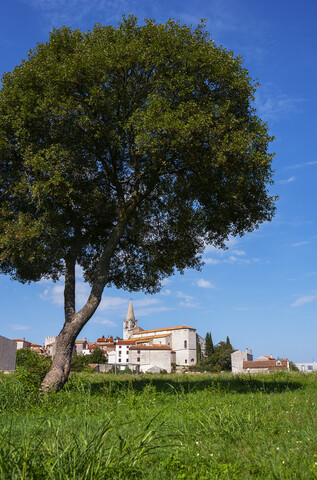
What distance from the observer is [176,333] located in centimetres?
14062

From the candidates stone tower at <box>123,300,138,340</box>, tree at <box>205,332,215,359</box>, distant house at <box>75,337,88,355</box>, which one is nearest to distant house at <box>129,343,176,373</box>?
tree at <box>205,332,215,359</box>

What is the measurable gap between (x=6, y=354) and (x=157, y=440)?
30.4 metres

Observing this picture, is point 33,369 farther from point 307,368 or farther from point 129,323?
point 129,323

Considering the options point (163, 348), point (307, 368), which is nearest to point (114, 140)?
point (307, 368)

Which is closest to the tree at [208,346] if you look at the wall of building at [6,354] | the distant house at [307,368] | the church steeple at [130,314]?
the church steeple at [130,314]

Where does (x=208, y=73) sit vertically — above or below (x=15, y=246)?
above

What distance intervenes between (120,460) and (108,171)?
11.6 meters

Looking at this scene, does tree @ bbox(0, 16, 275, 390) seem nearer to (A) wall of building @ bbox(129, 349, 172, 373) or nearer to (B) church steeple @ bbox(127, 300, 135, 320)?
(A) wall of building @ bbox(129, 349, 172, 373)

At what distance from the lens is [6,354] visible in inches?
1251

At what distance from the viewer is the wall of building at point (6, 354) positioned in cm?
3048

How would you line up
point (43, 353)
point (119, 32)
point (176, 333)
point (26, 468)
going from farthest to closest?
point (176, 333) < point (119, 32) < point (43, 353) < point (26, 468)

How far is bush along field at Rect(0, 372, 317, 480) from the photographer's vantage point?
363 centimetres

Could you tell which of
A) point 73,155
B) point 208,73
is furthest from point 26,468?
point 208,73

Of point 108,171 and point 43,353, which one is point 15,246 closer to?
point 43,353
